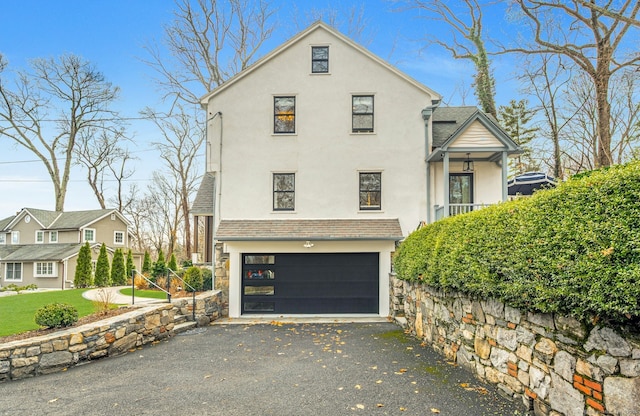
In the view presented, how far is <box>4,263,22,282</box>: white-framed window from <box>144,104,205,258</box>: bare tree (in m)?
10.6

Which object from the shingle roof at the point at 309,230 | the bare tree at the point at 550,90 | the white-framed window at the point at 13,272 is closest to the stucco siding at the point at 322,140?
the shingle roof at the point at 309,230

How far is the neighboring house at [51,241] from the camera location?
2481 centimetres

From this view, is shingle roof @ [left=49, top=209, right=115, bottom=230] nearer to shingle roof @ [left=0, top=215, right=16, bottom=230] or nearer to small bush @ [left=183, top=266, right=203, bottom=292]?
shingle roof @ [left=0, top=215, right=16, bottom=230]

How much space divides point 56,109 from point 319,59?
24.1 metres

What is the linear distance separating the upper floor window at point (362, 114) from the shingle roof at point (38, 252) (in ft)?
69.9

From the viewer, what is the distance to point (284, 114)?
41.9ft

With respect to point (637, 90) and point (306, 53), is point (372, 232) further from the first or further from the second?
point (637, 90)

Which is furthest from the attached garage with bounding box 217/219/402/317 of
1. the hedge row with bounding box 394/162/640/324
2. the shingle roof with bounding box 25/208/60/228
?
the shingle roof with bounding box 25/208/60/228

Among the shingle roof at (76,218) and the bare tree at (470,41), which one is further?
the shingle roof at (76,218)

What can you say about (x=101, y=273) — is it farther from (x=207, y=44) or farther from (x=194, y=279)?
(x=207, y=44)

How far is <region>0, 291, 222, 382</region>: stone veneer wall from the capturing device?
6.08m

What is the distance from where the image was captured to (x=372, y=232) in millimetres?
11766

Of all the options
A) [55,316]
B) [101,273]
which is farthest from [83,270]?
[55,316]

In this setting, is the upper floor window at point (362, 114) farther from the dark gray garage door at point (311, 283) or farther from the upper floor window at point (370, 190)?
the dark gray garage door at point (311, 283)
